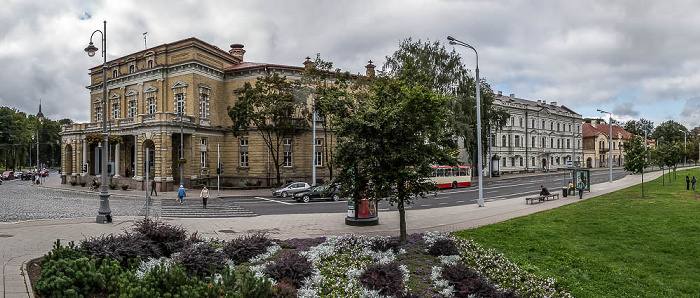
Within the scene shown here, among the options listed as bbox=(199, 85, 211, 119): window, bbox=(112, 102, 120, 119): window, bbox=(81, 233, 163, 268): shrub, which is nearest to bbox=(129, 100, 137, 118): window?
bbox=(112, 102, 120, 119): window

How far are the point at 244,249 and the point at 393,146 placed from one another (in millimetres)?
4979

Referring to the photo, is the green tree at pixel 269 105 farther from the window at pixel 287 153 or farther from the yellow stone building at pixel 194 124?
the window at pixel 287 153

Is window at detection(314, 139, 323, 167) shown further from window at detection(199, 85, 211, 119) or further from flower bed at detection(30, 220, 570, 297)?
flower bed at detection(30, 220, 570, 297)

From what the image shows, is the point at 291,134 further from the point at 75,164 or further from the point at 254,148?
the point at 75,164

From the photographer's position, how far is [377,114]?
36.3 feet

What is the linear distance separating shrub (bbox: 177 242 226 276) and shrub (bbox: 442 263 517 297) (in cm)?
509

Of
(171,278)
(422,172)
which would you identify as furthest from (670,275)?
(171,278)

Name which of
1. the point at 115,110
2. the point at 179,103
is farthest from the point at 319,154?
the point at 115,110

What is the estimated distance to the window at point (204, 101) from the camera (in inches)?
1721

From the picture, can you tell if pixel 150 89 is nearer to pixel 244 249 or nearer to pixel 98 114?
pixel 98 114

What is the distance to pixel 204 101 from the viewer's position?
147ft

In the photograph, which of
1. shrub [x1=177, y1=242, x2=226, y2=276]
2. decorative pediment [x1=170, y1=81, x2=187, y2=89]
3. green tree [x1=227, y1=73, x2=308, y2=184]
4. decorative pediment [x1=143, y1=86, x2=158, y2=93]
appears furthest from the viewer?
decorative pediment [x1=143, y1=86, x2=158, y2=93]

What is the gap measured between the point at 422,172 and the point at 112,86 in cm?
5216

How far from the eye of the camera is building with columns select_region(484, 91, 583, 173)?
218 ft
